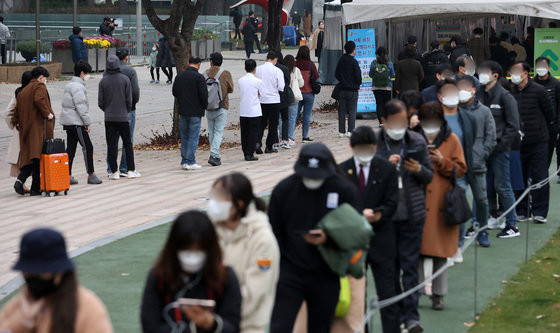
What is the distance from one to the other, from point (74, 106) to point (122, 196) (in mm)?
1649

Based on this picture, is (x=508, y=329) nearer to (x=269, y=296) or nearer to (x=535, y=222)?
(x=269, y=296)

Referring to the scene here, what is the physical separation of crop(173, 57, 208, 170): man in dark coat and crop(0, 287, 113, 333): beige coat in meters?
12.3

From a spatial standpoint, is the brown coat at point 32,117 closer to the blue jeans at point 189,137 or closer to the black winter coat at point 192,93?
the black winter coat at point 192,93

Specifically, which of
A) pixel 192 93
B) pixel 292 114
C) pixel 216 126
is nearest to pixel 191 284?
pixel 192 93

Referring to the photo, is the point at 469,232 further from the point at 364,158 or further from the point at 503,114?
the point at 364,158

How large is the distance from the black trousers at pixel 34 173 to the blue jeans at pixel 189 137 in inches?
111

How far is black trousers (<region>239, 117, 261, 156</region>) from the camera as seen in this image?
17.2 m

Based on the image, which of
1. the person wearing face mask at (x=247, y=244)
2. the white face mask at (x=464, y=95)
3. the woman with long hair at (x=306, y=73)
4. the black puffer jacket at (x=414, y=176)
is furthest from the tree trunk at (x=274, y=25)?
the person wearing face mask at (x=247, y=244)

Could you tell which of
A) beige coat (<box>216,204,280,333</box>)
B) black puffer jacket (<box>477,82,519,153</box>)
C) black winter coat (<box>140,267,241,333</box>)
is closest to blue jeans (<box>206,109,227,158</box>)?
black puffer jacket (<box>477,82,519,153</box>)

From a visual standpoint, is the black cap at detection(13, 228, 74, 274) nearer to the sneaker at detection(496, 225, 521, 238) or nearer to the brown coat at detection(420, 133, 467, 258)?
the brown coat at detection(420, 133, 467, 258)

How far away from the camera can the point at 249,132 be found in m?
17.3

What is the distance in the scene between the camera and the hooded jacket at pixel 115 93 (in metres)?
15.3

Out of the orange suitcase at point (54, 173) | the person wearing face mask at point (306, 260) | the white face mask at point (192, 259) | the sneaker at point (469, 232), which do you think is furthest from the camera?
the orange suitcase at point (54, 173)

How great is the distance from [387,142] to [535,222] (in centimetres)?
548
